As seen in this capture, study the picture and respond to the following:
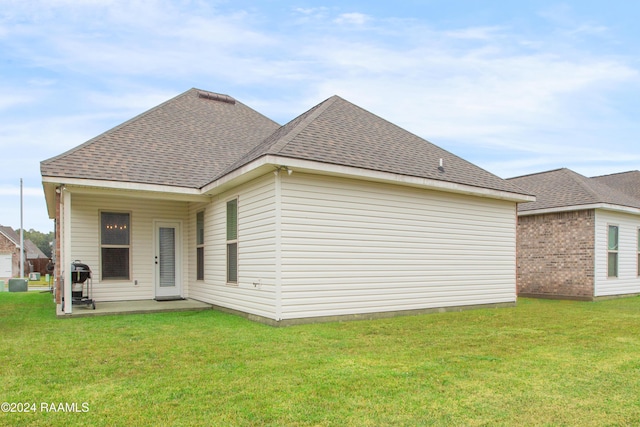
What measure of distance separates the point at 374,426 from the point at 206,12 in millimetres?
10436

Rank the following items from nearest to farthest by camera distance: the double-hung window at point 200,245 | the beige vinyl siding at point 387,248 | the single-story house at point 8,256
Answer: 1. the beige vinyl siding at point 387,248
2. the double-hung window at point 200,245
3. the single-story house at point 8,256

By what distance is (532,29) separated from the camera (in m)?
12.0

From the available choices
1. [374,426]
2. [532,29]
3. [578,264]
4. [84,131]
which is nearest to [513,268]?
[578,264]

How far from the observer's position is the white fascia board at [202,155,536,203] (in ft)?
24.0

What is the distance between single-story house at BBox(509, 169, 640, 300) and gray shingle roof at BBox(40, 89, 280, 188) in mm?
9116

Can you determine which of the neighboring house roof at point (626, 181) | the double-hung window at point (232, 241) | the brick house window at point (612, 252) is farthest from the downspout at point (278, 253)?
the neighboring house roof at point (626, 181)

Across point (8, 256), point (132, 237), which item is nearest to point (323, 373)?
point (132, 237)

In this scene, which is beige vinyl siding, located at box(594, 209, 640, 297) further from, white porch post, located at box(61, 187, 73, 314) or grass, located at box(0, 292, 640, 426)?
white porch post, located at box(61, 187, 73, 314)

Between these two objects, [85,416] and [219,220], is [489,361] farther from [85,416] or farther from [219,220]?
[219,220]

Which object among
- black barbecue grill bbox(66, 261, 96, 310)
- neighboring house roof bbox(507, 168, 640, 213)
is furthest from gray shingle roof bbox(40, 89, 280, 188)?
neighboring house roof bbox(507, 168, 640, 213)

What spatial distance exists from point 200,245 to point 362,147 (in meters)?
4.68

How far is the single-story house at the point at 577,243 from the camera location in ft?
43.1

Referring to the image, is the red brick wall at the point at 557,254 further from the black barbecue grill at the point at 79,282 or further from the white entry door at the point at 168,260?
the black barbecue grill at the point at 79,282

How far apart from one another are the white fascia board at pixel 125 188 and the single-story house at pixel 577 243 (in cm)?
1063
